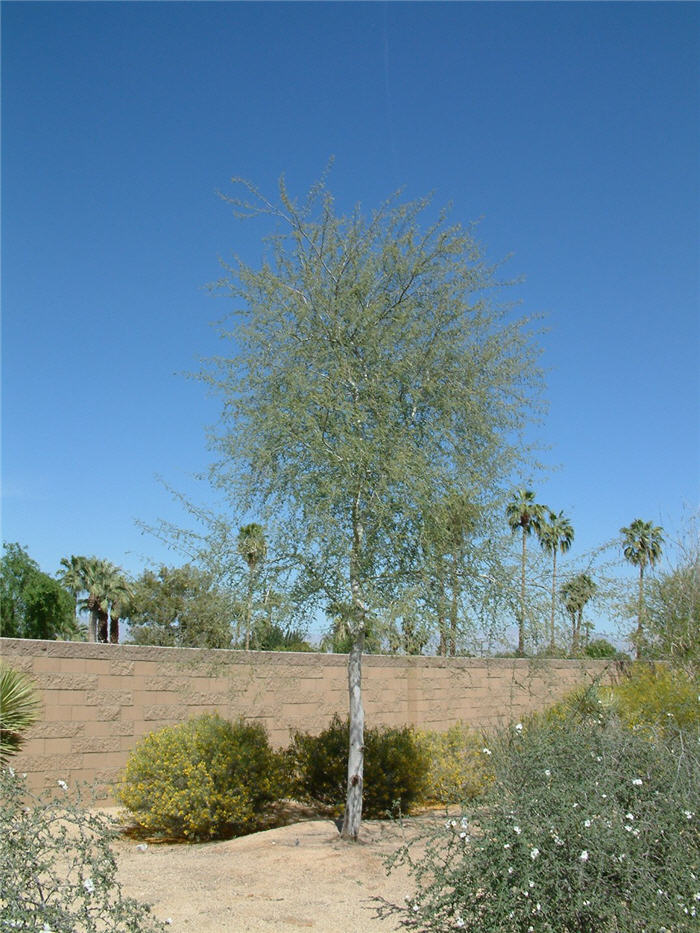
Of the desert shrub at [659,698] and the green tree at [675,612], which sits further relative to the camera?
the green tree at [675,612]

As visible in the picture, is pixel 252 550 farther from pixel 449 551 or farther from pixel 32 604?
pixel 32 604

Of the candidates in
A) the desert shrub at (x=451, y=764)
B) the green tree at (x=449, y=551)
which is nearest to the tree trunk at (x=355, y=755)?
the green tree at (x=449, y=551)

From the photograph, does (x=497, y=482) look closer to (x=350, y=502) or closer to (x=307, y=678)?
(x=350, y=502)

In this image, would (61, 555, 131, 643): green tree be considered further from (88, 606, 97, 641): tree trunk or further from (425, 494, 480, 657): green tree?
(425, 494, 480, 657): green tree

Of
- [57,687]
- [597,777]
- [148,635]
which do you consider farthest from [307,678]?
[148,635]

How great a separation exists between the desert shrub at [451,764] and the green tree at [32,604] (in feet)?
102

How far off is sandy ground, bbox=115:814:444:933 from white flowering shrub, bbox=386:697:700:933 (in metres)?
1.33

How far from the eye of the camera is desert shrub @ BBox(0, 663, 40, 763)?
10.2 m

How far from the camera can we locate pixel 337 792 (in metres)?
11.8

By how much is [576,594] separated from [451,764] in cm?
380

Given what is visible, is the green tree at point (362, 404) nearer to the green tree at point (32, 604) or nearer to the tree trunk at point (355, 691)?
the tree trunk at point (355, 691)

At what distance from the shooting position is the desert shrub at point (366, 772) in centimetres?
1159

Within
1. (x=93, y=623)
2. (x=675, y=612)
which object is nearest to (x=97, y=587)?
(x=93, y=623)

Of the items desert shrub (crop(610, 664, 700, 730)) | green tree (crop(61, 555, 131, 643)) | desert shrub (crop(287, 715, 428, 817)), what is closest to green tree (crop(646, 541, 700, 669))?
desert shrub (crop(610, 664, 700, 730))
